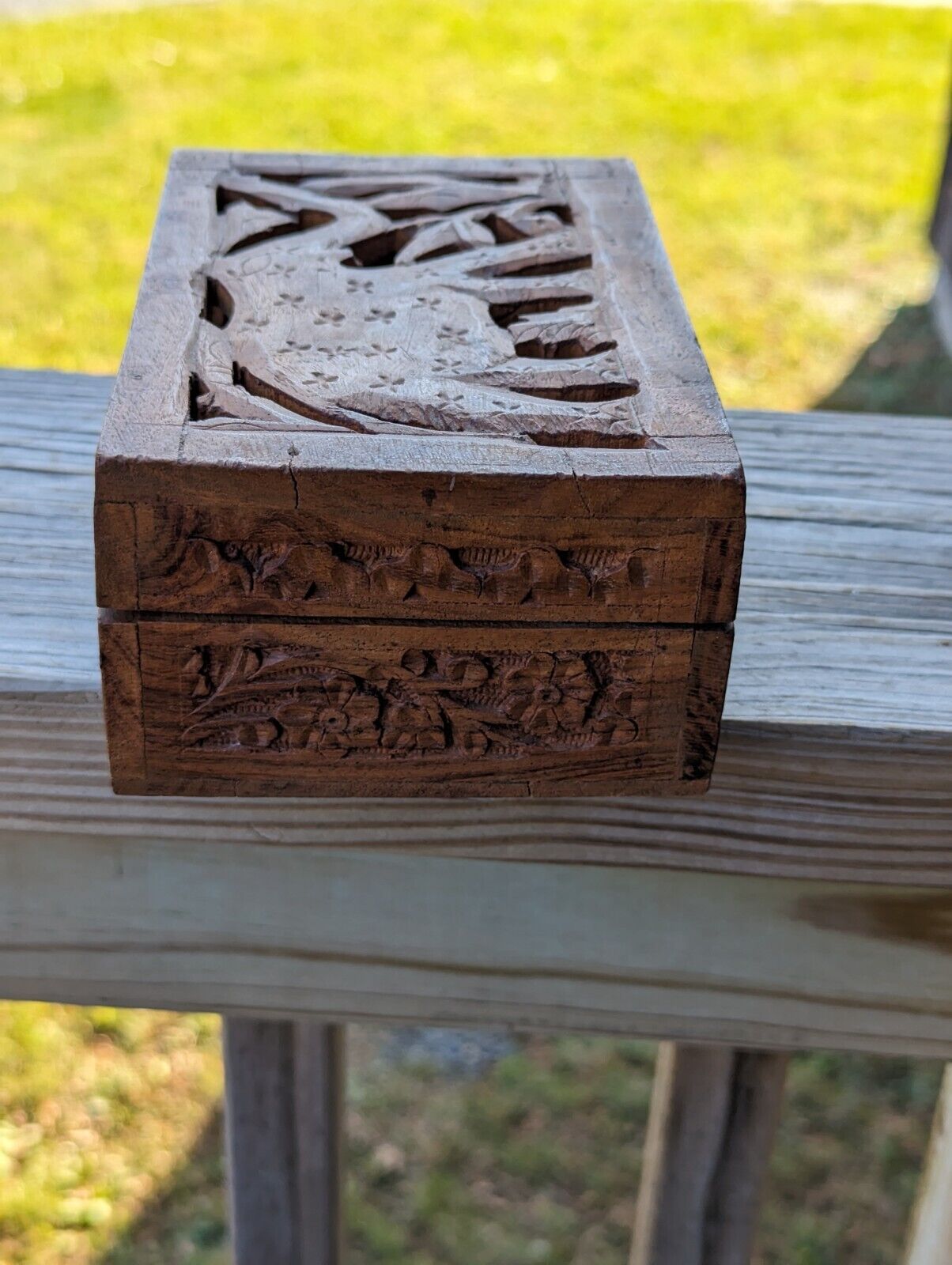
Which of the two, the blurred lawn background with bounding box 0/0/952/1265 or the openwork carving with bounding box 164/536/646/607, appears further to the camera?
the blurred lawn background with bounding box 0/0/952/1265

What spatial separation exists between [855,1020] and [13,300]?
362 cm

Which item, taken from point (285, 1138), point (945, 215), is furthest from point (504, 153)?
point (285, 1138)

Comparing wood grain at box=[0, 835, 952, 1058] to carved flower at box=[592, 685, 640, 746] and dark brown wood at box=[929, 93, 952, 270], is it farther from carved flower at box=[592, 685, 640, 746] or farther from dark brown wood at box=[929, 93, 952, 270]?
dark brown wood at box=[929, 93, 952, 270]

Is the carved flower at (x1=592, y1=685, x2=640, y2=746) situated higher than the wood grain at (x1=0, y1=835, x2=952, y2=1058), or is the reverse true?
the carved flower at (x1=592, y1=685, x2=640, y2=746)

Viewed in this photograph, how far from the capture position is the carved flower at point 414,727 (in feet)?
2.93

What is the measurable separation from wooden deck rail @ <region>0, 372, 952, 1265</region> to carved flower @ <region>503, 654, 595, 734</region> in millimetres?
63

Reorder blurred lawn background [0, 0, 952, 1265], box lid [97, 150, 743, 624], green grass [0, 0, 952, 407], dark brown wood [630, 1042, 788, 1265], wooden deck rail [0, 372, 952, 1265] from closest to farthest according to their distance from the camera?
1. box lid [97, 150, 743, 624]
2. wooden deck rail [0, 372, 952, 1265]
3. dark brown wood [630, 1042, 788, 1265]
4. blurred lawn background [0, 0, 952, 1265]
5. green grass [0, 0, 952, 407]

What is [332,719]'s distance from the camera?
894mm

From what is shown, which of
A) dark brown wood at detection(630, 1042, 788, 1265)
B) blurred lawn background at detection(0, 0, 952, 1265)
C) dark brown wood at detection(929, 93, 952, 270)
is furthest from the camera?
dark brown wood at detection(929, 93, 952, 270)

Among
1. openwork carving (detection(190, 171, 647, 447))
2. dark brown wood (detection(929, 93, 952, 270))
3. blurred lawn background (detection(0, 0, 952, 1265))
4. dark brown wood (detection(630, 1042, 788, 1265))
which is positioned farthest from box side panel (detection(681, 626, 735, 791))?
dark brown wood (detection(929, 93, 952, 270))

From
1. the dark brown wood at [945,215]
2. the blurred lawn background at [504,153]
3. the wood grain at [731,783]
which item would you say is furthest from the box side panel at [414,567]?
the dark brown wood at [945,215]

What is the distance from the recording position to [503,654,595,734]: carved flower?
0.88 metres

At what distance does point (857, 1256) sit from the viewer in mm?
2186

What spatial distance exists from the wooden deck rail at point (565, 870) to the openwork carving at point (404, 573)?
13cm
